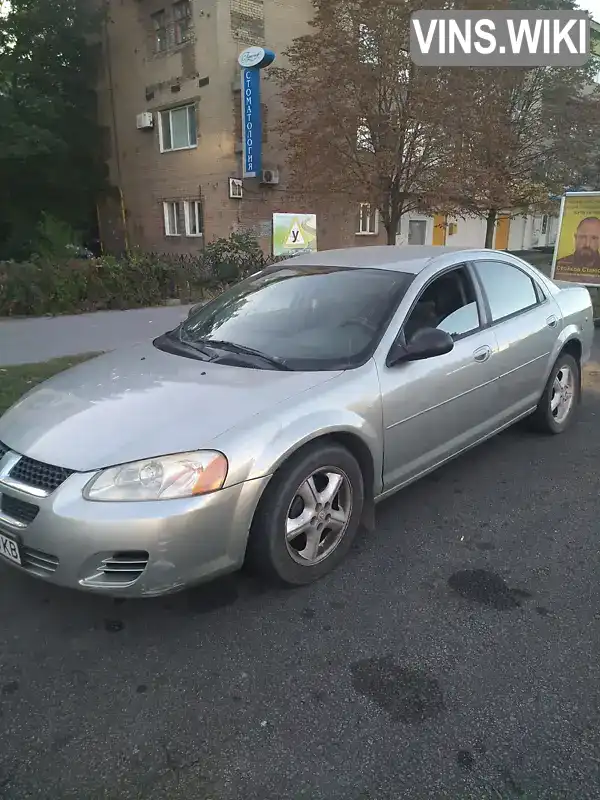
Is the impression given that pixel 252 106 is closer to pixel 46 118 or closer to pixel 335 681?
pixel 46 118

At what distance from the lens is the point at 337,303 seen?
3617 mm

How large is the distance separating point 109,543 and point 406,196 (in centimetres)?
1394

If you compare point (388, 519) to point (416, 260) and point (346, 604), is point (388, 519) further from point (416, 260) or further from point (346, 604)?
point (416, 260)

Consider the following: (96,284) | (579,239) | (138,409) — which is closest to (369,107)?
(579,239)

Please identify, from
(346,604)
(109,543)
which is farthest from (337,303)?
(109,543)

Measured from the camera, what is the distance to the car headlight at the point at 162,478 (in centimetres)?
244

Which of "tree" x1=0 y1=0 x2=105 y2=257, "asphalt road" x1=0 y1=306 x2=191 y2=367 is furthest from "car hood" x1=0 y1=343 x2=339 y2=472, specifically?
"tree" x1=0 y1=0 x2=105 y2=257

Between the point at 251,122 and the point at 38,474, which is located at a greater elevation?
the point at 251,122

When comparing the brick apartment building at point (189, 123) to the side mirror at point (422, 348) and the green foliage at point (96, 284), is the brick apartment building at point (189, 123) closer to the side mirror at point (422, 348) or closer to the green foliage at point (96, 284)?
the green foliage at point (96, 284)

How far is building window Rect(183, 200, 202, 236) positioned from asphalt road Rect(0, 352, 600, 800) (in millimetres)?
16961

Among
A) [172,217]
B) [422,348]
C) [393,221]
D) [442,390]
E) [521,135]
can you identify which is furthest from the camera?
[172,217]

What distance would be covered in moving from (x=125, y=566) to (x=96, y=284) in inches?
379

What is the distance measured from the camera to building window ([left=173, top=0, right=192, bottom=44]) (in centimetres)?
1741

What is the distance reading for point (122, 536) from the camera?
2.38 metres
